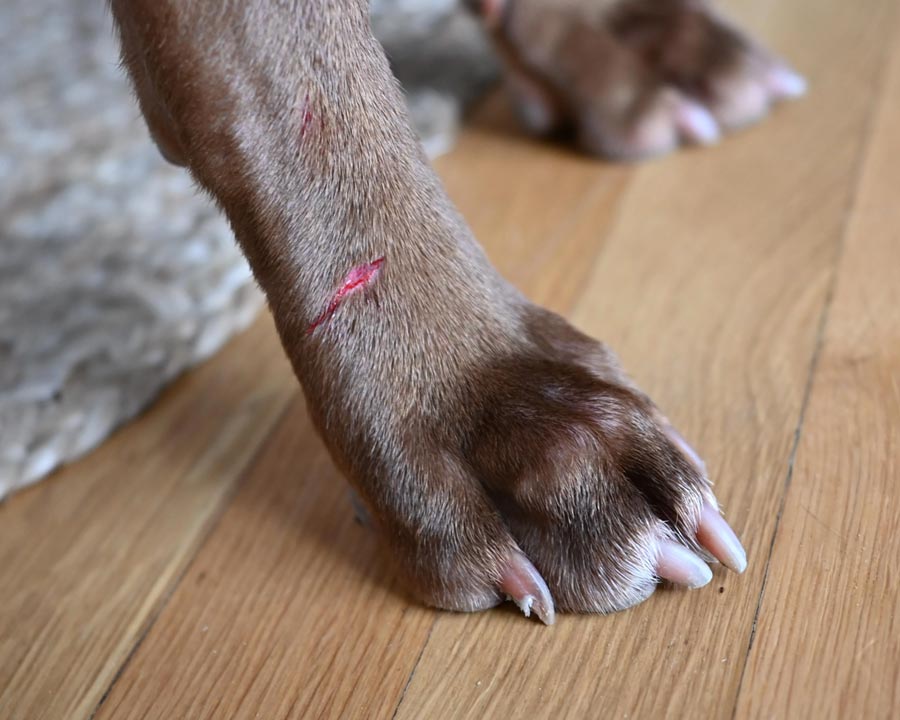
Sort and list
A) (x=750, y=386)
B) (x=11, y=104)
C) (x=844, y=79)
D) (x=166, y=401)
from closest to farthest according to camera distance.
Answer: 1. (x=750, y=386)
2. (x=166, y=401)
3. (x=844, y=79)
4. (x=11, y=104)

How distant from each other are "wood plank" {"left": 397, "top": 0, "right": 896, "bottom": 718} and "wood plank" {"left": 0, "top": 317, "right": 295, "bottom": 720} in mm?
248

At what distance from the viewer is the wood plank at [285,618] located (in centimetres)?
67

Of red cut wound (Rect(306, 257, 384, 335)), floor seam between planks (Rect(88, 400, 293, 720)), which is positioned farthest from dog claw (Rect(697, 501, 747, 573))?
floor seam between planks (Rect(88, 400, 293, 720))

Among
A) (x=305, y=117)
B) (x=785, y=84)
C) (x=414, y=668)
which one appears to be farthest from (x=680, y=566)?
(x=785, y=84)

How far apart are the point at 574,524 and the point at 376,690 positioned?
18 centimetres

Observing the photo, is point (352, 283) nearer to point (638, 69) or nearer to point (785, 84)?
point (638, 69)

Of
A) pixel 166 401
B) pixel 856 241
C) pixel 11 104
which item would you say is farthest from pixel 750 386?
pixel 11 104

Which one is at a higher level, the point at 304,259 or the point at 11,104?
the point at 304,259

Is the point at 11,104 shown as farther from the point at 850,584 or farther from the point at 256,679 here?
the point at 850,584

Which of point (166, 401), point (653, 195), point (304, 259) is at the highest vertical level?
point (304, 259)

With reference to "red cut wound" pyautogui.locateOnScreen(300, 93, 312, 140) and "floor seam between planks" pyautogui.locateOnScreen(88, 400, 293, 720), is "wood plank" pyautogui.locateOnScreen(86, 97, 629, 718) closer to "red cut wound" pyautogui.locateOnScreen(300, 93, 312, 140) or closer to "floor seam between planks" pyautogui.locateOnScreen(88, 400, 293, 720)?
"floor seam between planks" pyautogui.locateOnScreen(88, 400, 293, 720)

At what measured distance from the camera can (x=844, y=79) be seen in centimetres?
126

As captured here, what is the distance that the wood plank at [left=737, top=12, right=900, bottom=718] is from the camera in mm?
608

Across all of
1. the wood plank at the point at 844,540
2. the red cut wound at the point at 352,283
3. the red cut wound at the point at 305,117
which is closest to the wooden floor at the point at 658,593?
the wood plank at the point at 844,540
